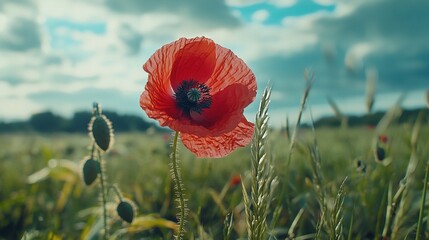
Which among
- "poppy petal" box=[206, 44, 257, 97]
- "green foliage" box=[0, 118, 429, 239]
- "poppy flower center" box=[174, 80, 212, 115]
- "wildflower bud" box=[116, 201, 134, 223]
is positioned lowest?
"green foliage" box=[0, 118, 429, 239]

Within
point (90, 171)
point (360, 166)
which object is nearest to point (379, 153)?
point (360, 166)

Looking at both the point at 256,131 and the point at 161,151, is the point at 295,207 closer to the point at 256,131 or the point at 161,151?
the point at 256,131

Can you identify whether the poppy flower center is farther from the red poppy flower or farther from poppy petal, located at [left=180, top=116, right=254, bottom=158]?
poppy petal, located at [left=180, top=116, right=254, bottom=158]

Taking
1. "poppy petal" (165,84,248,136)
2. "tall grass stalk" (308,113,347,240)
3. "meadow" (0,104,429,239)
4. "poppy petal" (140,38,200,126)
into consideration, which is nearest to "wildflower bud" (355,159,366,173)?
"meadow" (0,104,429,239)

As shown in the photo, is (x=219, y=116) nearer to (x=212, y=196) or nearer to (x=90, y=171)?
(x=90, y=171)

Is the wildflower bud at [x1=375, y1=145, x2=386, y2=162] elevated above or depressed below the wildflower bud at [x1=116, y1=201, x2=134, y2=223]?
above

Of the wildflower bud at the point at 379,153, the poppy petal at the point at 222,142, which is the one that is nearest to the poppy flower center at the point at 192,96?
the poppy petal at the point at 222,142
